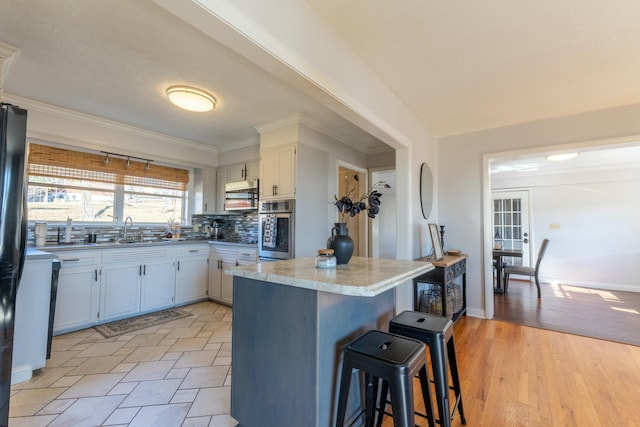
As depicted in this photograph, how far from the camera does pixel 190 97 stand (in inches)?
101

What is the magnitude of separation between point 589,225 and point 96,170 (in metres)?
8.24

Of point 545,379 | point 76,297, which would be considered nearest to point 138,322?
point 76,297

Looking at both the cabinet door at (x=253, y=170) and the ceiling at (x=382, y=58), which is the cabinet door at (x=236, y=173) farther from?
the ceiling at (x=382, y=58)

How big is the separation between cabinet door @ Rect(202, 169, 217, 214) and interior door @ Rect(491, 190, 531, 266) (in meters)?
5.88

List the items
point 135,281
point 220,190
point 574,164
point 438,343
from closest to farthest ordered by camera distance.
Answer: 1. point 438,343
2. point 135,281
3. point 220,190
4. point 574,164

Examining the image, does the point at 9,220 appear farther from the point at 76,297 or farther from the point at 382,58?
the point at 382,58

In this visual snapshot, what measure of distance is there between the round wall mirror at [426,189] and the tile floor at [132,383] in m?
2.70

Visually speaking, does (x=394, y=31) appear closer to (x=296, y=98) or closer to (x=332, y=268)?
(x=296, y=98)

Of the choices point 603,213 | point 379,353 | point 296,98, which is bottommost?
point 379,353

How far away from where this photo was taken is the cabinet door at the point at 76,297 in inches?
113

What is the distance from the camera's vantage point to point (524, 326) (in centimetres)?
324

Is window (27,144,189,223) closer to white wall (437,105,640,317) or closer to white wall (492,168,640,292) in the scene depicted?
white wall (437,105,640,317)

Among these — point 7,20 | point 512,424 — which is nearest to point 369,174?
point 512,424

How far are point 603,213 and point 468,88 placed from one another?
15.7ft
